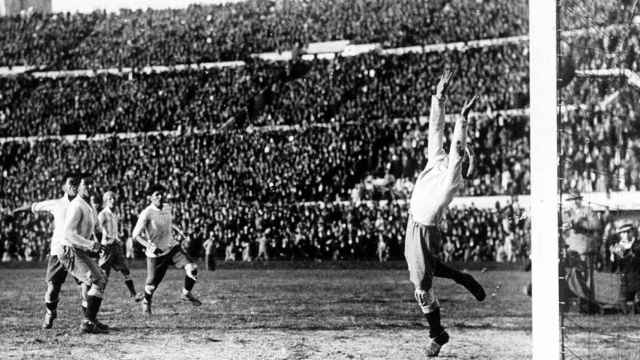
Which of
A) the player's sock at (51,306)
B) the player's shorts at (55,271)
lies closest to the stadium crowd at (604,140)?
the player's shorts at (55,271)

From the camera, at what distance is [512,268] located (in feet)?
38.2

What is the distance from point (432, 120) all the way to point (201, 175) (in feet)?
24.8

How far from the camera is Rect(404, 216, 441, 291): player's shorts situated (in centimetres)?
476

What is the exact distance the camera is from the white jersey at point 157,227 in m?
7.38

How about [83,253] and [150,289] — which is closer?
[83,253]

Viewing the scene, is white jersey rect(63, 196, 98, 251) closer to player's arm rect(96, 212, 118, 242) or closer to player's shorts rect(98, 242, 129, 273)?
player's shorts rect(98, 242, 129, 273)

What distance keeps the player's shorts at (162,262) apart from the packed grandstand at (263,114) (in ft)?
9.72

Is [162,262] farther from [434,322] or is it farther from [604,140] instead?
[604,140]

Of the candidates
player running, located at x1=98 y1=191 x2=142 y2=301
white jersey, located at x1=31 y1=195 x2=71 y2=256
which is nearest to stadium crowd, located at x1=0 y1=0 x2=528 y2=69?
player running, located at x1=98 y1=191 x2=142 y2=301

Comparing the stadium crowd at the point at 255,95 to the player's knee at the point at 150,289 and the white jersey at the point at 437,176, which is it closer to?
the player's knee at the point at 150,289

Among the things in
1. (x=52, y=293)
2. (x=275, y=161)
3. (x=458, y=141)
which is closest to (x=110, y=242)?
(x=52, y=293)

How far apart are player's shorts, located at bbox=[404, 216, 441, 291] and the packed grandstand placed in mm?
5231

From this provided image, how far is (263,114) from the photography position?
11273 mm

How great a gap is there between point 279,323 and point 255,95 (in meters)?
5.24
